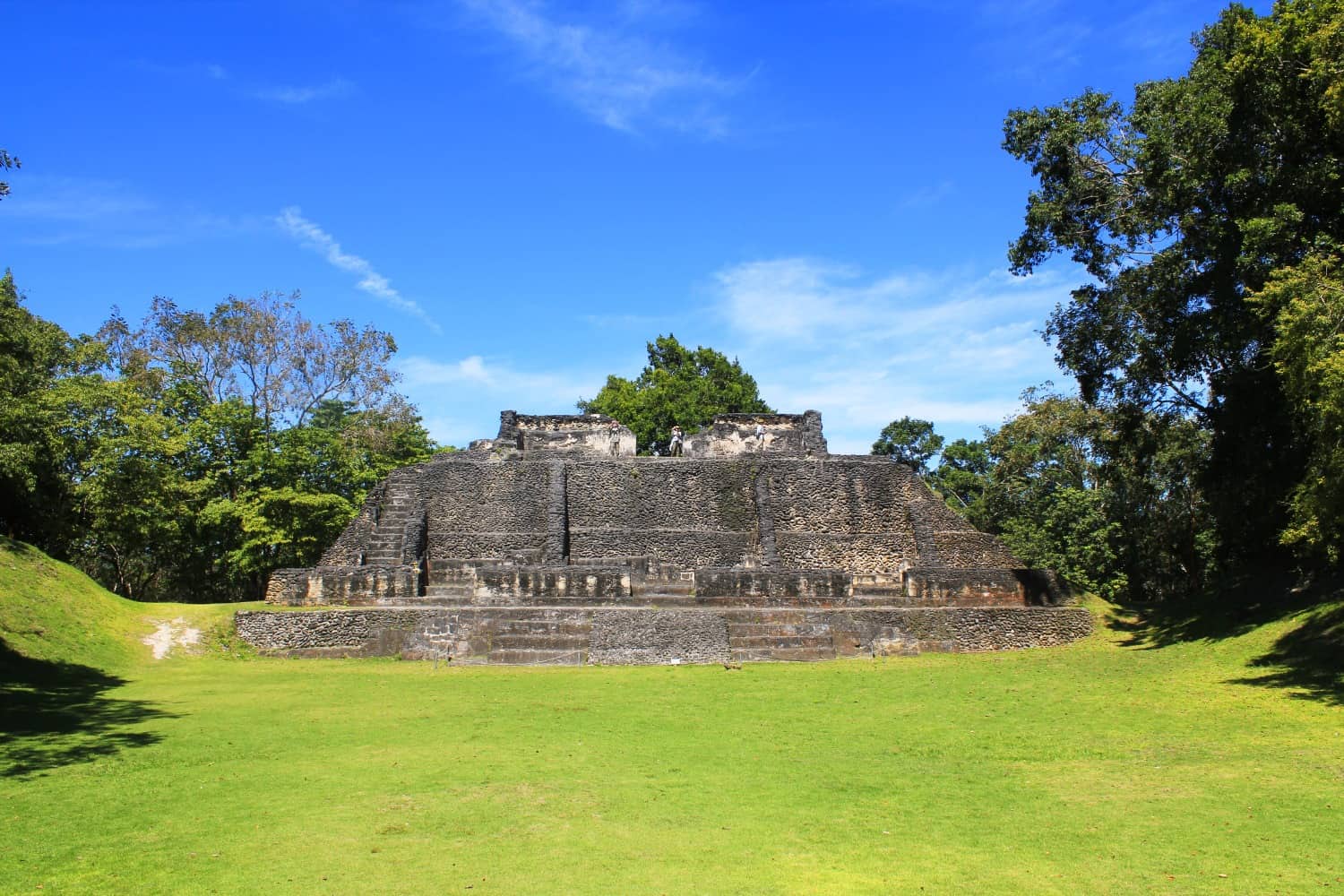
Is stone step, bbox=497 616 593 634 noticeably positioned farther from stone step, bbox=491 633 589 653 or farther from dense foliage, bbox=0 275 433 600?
dense foliage, bbox=0 275 433 600

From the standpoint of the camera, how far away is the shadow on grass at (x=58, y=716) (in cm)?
794

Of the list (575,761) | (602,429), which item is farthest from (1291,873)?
(602,429)

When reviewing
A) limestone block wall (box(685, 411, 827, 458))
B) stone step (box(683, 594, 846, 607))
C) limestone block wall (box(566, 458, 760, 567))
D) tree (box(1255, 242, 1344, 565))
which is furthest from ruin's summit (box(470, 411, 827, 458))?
tree (box(1255, 242, 1344, 565))

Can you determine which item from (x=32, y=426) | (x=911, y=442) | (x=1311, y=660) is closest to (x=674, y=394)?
(x=911, y=442)

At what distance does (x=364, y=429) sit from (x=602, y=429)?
8.63 meters

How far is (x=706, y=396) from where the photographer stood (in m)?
42.9

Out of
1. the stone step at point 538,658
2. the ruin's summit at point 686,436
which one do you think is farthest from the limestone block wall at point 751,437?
the stone step at point 538,658

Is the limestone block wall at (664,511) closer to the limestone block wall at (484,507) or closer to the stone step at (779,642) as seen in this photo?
the limestone block wall at (484,507)

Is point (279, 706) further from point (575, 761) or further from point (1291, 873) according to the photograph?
point (1291, 873)

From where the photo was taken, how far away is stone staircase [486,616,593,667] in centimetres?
1481

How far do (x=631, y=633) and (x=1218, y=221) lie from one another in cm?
1104

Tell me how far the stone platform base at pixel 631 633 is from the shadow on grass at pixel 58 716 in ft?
11.4

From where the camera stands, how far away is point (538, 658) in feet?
48.7

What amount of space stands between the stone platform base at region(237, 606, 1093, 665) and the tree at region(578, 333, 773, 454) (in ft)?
75.7
